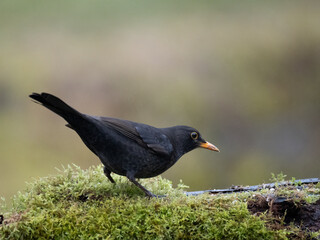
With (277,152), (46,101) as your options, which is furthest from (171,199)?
(277,152)

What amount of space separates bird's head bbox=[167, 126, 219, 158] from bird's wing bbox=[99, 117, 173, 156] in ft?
0.53

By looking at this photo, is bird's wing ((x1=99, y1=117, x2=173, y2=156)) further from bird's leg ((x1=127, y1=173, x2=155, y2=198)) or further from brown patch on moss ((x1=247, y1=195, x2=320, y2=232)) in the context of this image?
brown patch on moss ((x1=247, y1=195, x2=320, y2=232))

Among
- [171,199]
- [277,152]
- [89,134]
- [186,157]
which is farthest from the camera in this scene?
[186,157]

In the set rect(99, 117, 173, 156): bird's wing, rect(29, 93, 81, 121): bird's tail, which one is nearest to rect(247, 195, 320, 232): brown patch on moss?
rect(99, 117, 173, 156): bird's wing

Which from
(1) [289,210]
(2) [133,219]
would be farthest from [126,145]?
(1) [289,210]

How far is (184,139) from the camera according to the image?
14.6ft

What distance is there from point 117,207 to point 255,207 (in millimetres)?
1019

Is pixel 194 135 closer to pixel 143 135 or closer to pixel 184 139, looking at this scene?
pixel 184 139

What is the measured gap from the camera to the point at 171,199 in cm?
359

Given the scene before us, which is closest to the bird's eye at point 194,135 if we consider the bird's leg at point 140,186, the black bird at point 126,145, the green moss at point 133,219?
the black bird at point 126,145

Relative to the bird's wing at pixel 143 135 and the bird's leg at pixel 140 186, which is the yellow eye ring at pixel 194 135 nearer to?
the bird's wing at pixel 143 135

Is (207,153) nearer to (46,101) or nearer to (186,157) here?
(186,157)

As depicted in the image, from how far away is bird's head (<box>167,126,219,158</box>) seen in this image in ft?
14.4

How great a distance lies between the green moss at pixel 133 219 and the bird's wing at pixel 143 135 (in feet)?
1.91
